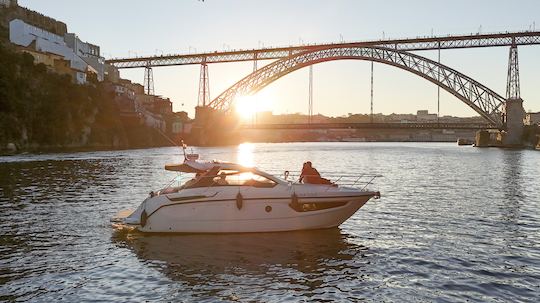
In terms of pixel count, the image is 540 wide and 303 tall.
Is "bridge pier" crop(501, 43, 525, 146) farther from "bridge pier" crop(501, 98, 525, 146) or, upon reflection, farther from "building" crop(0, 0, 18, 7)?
"building" crop(0, 0, 18, 7)

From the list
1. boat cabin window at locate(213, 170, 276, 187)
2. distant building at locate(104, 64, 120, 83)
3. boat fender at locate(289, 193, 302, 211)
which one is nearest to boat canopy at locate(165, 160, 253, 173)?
boat cabin window at locate(213, 170, 276, 187)

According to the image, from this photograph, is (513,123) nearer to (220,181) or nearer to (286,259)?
(220,181)

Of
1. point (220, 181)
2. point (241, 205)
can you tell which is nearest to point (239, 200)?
point (241, 205)

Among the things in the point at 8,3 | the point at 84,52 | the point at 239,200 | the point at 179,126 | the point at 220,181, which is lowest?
the point at 239,200

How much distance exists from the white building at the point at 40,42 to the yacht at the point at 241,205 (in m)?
87.5

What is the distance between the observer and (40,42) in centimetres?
9762

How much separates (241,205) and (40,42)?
3782 inches

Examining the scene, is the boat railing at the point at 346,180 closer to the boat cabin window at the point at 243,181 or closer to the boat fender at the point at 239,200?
the boat cabin window at the point at 243,181

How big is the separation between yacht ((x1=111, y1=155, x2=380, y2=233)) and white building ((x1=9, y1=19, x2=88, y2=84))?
87469mm

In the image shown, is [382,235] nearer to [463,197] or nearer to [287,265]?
[287,265]

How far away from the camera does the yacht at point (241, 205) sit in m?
16.7

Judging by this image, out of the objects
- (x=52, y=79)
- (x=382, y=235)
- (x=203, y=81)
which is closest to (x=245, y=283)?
(x=382, y=235)

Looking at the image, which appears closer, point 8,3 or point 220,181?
point 220,181

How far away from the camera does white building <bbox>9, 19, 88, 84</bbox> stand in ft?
314
